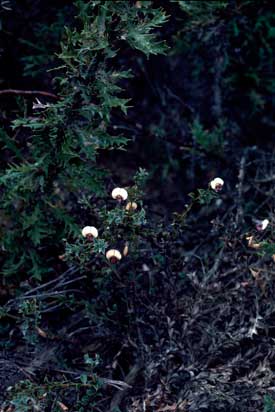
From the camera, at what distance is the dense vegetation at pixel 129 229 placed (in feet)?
A: 5.36

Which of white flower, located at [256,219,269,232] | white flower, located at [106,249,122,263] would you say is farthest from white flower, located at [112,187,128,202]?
white flower, located at [256,219,269,232]

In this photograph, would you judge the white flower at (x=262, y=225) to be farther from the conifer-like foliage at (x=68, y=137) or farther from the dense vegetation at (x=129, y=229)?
the conifer-like foliage at (x=68, y=137)

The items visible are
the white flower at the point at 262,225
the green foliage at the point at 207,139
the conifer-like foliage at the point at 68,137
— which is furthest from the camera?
the green foliage at the point at 207,139

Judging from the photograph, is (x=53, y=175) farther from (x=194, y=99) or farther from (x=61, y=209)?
(x=194, y=99)

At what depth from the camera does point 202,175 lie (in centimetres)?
256

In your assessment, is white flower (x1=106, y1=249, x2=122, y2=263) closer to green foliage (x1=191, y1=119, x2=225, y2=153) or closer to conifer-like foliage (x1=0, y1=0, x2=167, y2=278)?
conifer-like foliage (x1=0, y1=0, x2=167, y2=278)

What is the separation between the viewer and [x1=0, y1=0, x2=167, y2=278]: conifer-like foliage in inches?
62.6

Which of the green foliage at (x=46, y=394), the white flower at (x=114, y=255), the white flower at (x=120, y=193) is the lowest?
the green foliage at (x=46, y=394)

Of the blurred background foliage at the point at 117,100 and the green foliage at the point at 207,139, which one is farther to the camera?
the green foliage at the point at 207,139

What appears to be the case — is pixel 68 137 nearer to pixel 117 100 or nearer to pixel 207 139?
pixel 117 100

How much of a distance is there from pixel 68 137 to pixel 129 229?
31 centimetres

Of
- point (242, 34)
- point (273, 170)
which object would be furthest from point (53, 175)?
point (242, 34)

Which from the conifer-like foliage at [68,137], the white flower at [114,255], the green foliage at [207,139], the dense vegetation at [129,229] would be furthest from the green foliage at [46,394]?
the green foliage at [207,139]

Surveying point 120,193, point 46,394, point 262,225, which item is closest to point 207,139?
point 262,225
